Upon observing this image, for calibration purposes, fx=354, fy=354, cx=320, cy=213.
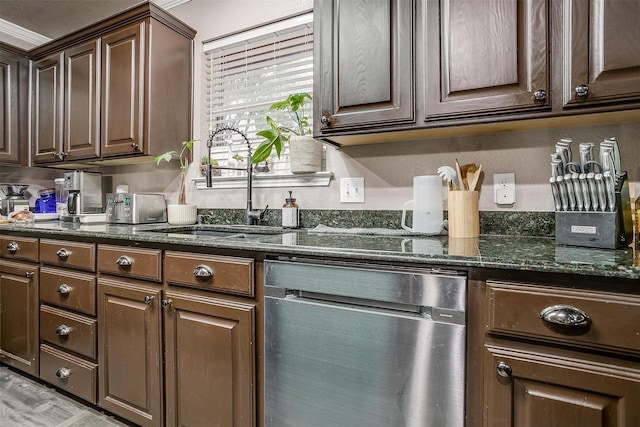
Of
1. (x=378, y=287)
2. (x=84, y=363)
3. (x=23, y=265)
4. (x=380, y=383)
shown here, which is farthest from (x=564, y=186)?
(x=23, y=265)

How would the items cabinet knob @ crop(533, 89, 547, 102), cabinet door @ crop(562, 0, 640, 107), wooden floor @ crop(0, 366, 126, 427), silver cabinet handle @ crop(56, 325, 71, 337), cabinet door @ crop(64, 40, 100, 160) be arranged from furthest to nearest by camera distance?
cabinet door @ crop(64, 40, 100, 160) < silver cabinet handle @ crop(56, 325, 71, 337) < wooden floor @ crop(0, 366, 126, 427) < cabinet knob @ crop(533, 89, 547, 102) < cabinet door @ crop(562, 0, 640, 107)

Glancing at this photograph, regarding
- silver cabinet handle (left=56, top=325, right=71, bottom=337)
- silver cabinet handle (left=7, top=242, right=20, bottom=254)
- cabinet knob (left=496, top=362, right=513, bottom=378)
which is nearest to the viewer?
cabinet knob (left=496, top=362, right=513, bottom=378)

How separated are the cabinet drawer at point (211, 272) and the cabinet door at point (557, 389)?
811 mm

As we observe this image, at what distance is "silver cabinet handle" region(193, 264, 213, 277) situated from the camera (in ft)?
4.42

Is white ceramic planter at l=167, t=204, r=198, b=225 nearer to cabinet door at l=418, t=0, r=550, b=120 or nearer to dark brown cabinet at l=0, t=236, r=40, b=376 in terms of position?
dark brown cabinet at l=0, t=236, r=40, b=376

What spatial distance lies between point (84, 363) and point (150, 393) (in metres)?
0.51

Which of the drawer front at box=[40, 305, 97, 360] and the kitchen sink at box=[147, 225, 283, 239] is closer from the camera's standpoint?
the drawer front at box=[40, 305, 97, 360]

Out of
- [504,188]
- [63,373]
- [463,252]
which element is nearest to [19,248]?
[63,373]

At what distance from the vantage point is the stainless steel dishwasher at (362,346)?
38.2 inches

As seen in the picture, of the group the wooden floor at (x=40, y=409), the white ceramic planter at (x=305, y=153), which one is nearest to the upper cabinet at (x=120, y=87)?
the white ceramic planter at (x=305, y=153)

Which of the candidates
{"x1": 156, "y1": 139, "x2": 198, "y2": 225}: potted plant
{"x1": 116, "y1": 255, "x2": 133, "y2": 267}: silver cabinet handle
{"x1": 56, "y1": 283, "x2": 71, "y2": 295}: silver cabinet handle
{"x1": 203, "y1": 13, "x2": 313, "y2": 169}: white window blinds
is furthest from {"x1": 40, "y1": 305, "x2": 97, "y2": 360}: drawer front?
{"x1": 203, "y1": 13, "x2": 313, "y2": 169}: white window blinds

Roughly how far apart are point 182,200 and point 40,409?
4.34ft

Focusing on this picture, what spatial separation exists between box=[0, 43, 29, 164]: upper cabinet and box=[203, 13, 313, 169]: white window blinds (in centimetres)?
160

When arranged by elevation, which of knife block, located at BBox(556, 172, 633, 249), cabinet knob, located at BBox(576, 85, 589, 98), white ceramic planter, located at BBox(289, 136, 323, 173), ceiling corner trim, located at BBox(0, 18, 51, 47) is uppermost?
ceiling corner trim, located at BBox(0, 18, 51, 47)
